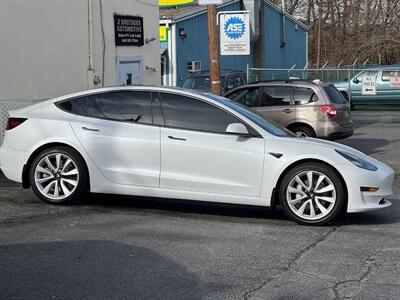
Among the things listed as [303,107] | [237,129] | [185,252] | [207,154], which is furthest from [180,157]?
[303,107]

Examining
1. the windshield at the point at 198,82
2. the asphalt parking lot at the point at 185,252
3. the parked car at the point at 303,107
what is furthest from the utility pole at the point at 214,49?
the windshield at the point at 198,82

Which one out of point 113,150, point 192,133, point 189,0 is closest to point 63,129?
point 113,150

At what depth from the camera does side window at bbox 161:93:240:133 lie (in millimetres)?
8086

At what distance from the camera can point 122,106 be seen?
848cm

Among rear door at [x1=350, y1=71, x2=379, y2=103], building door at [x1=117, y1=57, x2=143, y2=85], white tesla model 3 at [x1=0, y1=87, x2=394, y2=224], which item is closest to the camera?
white tesla model 3 at [x1=0, y1=87, x2=394, y2=224]

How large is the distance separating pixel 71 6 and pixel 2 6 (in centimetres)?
196

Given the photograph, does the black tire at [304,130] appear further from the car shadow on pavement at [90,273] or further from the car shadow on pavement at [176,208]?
the car shadow on pavement at [90,273]

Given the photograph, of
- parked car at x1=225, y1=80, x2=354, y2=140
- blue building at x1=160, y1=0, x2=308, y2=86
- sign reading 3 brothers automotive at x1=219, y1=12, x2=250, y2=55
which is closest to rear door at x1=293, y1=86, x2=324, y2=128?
parked car at x1=225, y1=80, x2=354, y2=140

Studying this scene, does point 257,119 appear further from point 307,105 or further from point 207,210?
point 307,105

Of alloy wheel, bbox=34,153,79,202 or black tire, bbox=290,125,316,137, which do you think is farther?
black tire, bbox=290,125,316,137

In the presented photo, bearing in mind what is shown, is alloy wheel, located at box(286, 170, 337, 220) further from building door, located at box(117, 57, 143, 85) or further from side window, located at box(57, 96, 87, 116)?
building door, located at box(117, 57, 143, 85)

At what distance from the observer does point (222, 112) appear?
8.13 m

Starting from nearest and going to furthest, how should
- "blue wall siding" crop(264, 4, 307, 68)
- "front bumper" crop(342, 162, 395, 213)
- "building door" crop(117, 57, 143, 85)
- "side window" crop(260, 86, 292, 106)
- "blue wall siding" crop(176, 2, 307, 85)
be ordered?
1. "front bumper" crop(342, 162, 395, 213)
2. "side window" crop(260, 86, 292, 106)
3. "building door" crop(117, 57, 143, 85)
4. "blue wall siding" crop(176, 2, 307, 85)
5. "blue wall siding" crop(264, 4, 307, 68)

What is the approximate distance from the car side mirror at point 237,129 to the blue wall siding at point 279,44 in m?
27.7
